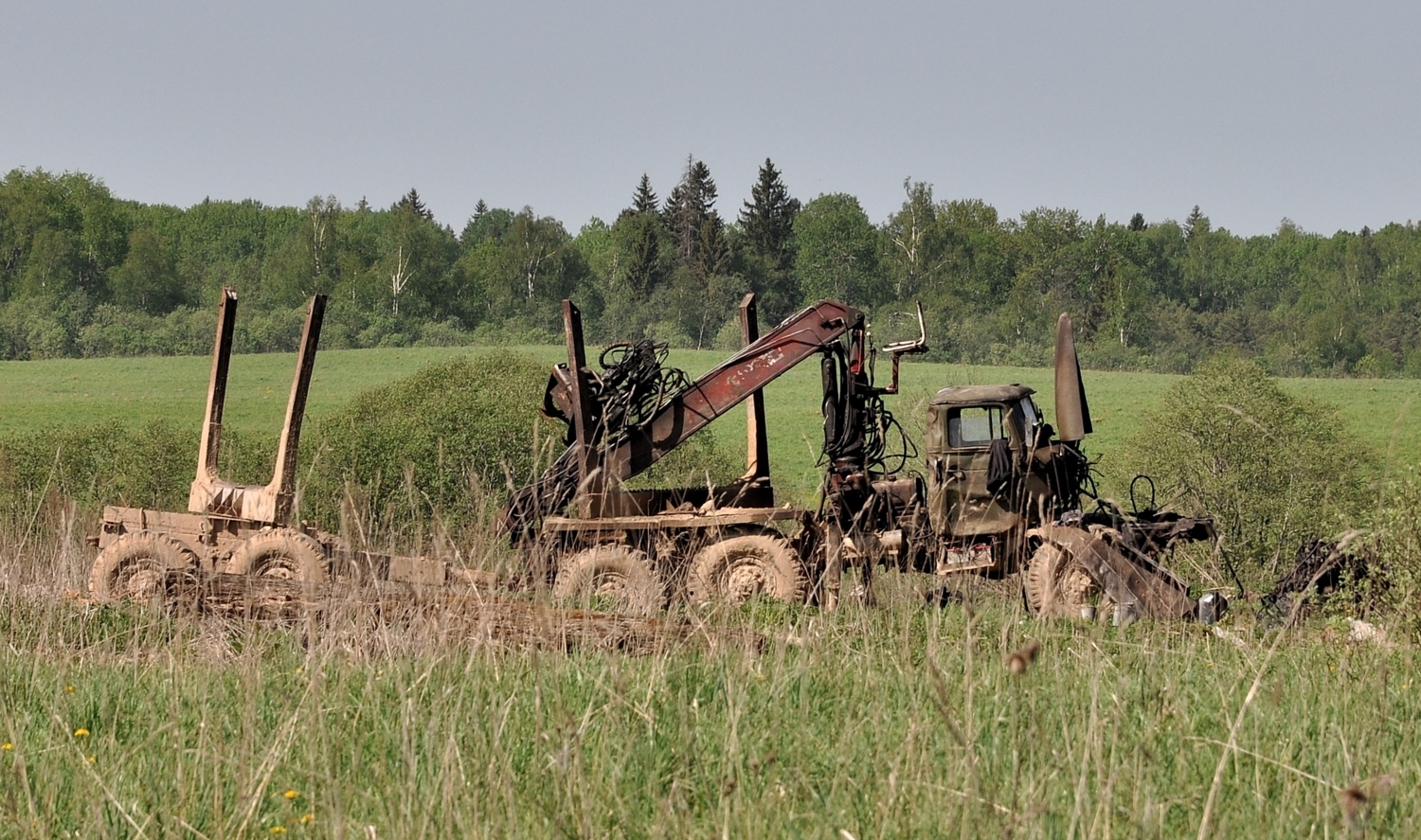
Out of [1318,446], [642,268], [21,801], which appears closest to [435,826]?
[21,801]

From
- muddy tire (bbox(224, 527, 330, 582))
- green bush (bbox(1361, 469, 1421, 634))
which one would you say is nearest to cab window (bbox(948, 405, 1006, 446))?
green bush (bbox(1361, 469, 1421, 634))

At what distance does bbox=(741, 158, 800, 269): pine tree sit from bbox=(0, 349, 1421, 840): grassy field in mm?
99070

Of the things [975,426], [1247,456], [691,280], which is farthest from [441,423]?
[691,280]

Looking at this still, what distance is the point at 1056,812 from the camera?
3.68 metres

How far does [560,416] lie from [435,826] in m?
10.4

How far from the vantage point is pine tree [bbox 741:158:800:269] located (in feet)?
346

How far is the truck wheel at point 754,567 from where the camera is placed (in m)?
12.5

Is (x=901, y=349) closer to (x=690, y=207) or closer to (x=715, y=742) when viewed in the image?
(x=715, y=742)

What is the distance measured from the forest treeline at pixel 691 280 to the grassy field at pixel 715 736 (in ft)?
213

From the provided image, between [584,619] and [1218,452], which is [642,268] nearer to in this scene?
[1218,452]

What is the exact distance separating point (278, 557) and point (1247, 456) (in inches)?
974

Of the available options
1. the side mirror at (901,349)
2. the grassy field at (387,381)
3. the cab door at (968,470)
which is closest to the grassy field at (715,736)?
the cab door at (968,470)

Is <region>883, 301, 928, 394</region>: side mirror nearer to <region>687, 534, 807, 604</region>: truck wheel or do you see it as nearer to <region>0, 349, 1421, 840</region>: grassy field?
<region>687, 534, 807, 604</region>: truck wheel

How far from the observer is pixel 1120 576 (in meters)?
12.6
